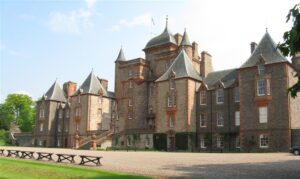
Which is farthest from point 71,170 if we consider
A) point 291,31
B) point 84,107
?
point 84,107

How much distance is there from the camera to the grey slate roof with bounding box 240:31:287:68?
38678mm

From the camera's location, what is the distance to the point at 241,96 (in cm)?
4053

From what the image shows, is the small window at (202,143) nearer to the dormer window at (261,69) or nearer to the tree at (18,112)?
the dormer window at (261,69)

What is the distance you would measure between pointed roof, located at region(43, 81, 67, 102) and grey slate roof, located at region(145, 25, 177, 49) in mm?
21664

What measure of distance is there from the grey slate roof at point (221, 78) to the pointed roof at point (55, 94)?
33369 mm

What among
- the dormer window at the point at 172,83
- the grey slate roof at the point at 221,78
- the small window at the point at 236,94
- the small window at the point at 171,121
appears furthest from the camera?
the dormer window at the point at 172,83

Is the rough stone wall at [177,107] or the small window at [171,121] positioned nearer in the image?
the rough stone wall at [177,107]

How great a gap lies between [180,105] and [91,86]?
21762 mm

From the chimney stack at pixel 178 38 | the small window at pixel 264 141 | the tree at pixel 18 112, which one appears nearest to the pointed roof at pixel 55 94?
the tree at pixel 18 112

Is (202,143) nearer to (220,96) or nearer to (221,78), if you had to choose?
(220,96)

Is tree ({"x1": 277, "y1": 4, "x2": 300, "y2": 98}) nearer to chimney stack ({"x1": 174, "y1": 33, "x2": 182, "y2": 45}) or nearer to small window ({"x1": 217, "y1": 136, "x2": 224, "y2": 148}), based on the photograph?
small window ({"x1": 217, "y1": 136, "x2": 224, "y2": 148})

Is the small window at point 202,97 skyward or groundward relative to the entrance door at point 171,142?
skyward

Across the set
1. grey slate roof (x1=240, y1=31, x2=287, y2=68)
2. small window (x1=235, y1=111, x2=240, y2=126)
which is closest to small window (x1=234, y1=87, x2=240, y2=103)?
small window (x1=235, y1=111, x2=240, y2=126)

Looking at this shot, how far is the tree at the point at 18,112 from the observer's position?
85812mm
